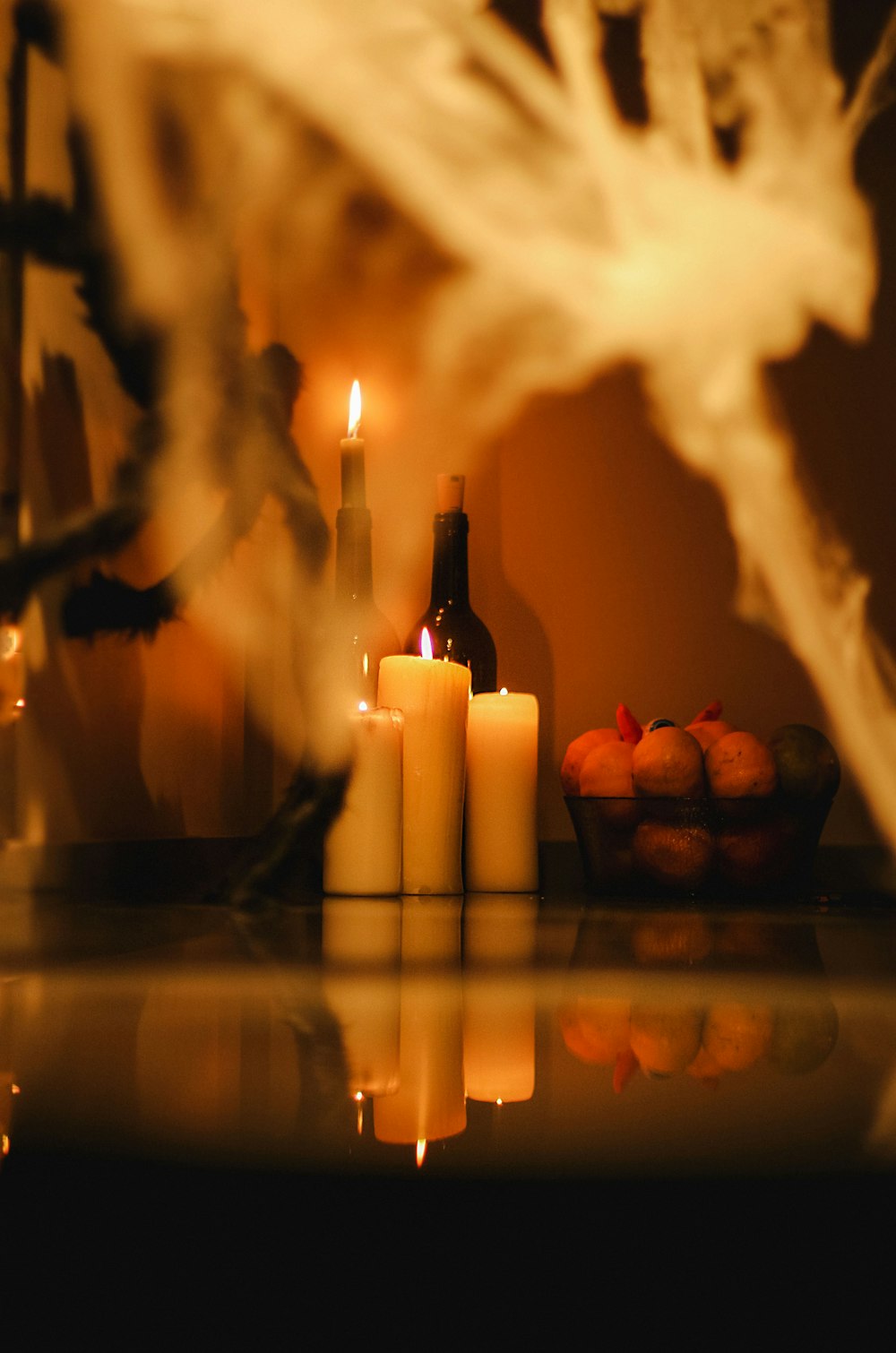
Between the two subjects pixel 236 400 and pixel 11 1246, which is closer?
pixel 11 1246

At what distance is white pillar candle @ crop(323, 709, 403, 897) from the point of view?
898mm

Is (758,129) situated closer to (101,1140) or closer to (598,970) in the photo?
(598,970)

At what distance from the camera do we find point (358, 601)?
107cm

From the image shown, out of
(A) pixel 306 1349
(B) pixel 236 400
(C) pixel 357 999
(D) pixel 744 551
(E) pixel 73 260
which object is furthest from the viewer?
(D) pixel 744 551

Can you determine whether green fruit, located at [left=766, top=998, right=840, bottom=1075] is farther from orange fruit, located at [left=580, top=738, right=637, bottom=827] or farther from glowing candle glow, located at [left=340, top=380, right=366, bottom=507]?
glowing candle glow, located at [left=340, top=380, right=366, bottom=507]

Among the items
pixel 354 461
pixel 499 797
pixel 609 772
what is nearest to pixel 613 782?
pixel 609 772

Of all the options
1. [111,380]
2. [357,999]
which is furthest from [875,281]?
[357,999]

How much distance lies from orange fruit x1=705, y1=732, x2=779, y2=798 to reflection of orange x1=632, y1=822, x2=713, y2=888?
0.12 ft

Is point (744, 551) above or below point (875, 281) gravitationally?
below

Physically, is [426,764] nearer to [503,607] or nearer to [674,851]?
[674,851]

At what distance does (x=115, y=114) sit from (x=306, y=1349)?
0.92m

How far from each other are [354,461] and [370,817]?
1.11 feet

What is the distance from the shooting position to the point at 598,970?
47 cm

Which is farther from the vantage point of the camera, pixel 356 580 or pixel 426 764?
pixel 356 580
